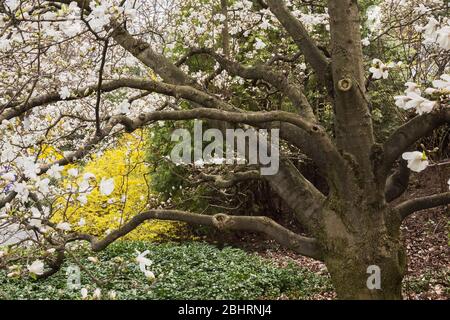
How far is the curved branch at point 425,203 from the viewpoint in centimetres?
414

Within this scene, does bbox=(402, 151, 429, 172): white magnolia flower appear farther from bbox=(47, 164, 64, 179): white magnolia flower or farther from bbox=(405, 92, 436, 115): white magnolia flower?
bbox=(47, 164, 64, 179): white magnolia flower

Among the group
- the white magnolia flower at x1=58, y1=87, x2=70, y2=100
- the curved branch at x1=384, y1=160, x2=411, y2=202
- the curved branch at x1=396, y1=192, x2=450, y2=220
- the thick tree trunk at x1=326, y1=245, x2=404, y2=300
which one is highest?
the white magnolia flower at x1=58, y1=87, x2=70, y2=100

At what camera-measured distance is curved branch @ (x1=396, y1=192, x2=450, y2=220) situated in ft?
13.6

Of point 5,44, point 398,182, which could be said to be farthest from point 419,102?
point 5,44

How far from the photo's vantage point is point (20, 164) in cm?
326

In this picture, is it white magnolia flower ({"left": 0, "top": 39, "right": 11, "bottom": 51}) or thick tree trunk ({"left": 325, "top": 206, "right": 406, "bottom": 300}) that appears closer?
white magnolia flower ({"left": 0, "top": 39, "right": 11, "bottom": 51})

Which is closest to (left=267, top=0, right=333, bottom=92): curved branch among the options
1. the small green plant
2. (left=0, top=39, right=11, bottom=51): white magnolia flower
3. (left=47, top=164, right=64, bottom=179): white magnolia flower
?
(left=0, top=39, right=11, bottom=51): white magnolia flower

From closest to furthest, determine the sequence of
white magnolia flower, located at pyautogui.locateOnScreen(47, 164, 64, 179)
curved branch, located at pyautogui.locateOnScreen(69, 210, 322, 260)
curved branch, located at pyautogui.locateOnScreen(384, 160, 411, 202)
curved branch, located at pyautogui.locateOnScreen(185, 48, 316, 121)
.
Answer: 1. white magnolia flower, located at pyautogui.locateOnScreen(47, 164, 64, 179)
2. curved branch, located at pyautogui.locateOnScreen(69, 210, 322, 260)
3. curved branch, located at pyautogui.locateOnScreen(384, 160, 411, 202)
4. curved branch, located at pyautogui.locateOnScreen(185, 48, 316, 121)

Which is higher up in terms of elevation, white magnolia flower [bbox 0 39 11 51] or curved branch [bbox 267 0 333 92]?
curved branch [bbox 267 0 333 92]

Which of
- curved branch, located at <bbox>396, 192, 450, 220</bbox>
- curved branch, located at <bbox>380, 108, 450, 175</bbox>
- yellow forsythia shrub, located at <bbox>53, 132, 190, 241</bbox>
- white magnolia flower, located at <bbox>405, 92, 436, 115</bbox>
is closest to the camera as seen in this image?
white magnolia flower, located at <bbox>405, 92, 436, 115</bbox>

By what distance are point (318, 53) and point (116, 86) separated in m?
1.81

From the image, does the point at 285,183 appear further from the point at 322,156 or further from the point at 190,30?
the point at 190,30

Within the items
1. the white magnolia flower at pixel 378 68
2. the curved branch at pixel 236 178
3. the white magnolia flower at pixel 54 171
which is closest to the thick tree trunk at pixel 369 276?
the curved branch at pixel 236 178

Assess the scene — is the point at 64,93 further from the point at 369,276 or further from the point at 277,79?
the point at 369,276
